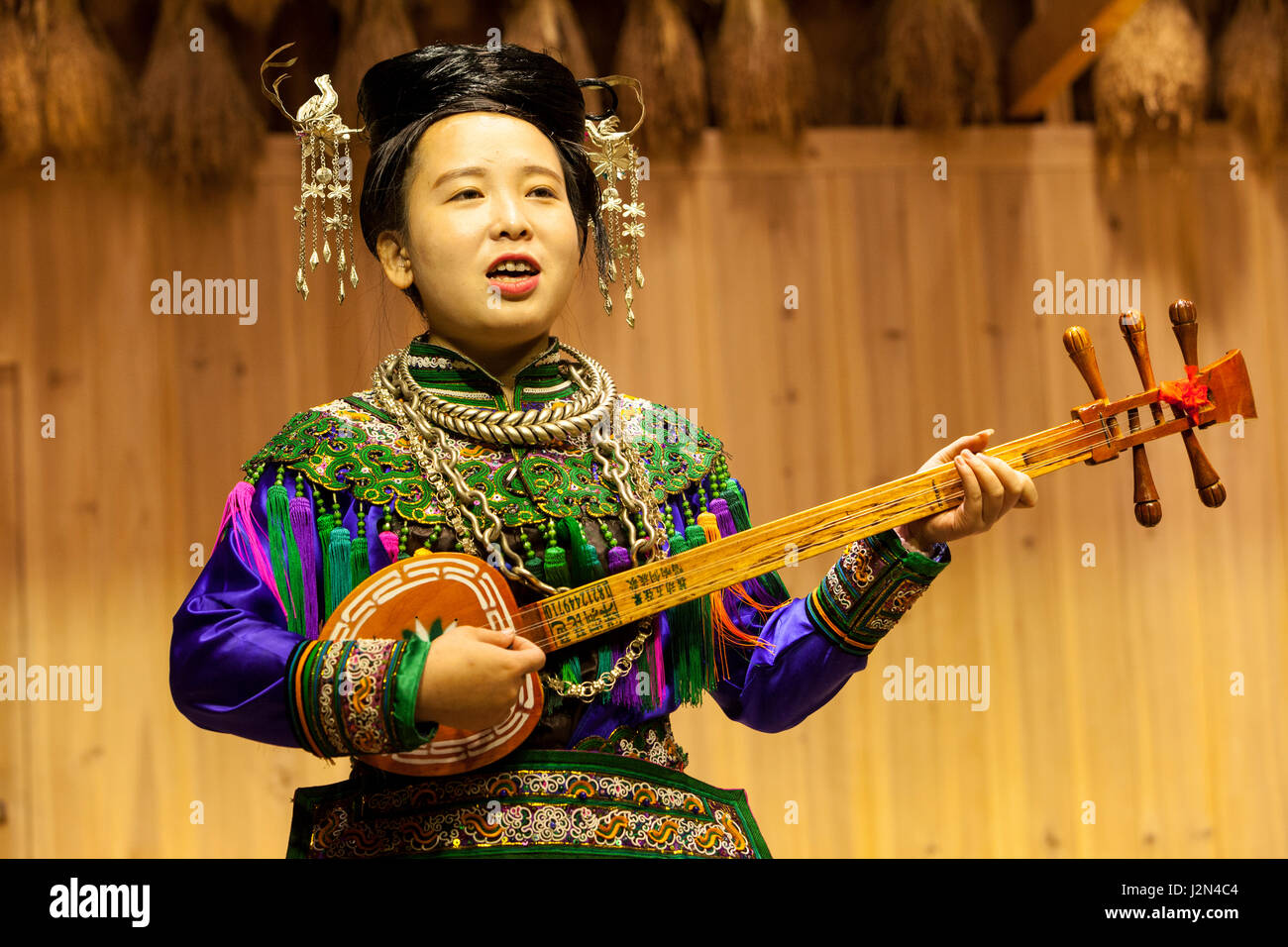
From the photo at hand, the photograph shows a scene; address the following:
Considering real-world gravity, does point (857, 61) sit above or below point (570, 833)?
above

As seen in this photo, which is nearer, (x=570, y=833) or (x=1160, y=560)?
(x=570, y=833)

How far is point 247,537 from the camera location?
54.7 inches

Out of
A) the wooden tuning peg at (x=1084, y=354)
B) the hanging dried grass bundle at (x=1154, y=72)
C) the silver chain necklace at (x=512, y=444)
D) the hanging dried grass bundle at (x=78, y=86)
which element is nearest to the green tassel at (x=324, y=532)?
the silver chain necklace at (x=512, y=444)

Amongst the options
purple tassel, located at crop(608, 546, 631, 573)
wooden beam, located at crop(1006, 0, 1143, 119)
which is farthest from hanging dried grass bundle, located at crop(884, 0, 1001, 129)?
purple tassel, located at crop(608, 546, 631, 573)

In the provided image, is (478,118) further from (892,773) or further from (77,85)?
(892,773)

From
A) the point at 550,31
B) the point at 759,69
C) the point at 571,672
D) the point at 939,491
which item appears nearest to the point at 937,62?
the point at 759,69

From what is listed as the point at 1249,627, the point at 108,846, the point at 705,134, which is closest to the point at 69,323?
the point at 108,846

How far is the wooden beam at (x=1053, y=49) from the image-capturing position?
261 centimetres

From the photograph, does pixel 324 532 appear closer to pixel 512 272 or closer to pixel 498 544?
pixel 498 544

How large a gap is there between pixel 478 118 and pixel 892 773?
1955mm

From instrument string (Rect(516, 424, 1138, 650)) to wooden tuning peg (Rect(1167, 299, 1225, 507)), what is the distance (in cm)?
9

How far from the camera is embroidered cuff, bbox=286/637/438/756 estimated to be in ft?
4.02

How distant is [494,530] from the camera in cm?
140

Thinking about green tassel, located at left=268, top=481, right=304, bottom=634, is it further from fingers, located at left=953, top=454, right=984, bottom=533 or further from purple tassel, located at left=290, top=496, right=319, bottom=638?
fingers, located at left=953, top=454, right=984, bottom=533
